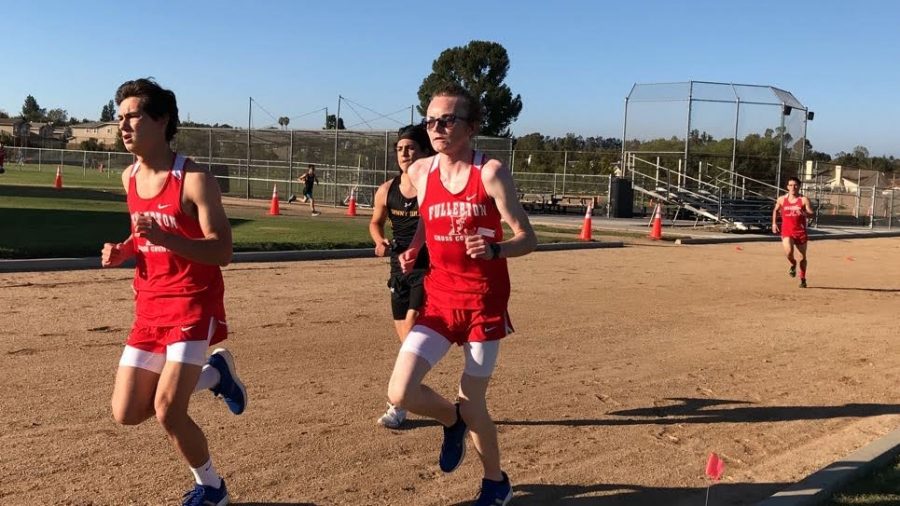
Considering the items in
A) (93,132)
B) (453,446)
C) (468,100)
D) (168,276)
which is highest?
(93,132)

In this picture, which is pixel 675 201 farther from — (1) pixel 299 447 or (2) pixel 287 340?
(1) pixel 299 447

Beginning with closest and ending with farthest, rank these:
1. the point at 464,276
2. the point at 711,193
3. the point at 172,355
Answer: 1. the point at 172,355
2. the point at 464,276
3. the point at 711,193

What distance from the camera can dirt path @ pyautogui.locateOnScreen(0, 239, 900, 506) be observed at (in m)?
4.77

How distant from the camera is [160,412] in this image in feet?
12.8

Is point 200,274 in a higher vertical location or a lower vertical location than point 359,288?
higher

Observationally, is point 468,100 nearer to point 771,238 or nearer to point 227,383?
point 227,383

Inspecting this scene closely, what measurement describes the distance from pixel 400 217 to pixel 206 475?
2.52m

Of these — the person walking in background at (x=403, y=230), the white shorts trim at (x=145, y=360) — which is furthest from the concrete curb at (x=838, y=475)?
the white shorts trim at (x=145, y=360)

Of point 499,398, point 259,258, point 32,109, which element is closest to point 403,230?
point 499,398

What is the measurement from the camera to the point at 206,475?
4.14 metres

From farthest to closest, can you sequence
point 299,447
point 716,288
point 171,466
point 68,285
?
1. point 716,288
2. point 68,285
3. point 299,447
4. point 171,466

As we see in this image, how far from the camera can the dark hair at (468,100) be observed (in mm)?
4246

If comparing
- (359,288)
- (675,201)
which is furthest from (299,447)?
(675,201)

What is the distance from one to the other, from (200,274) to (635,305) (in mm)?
8542
